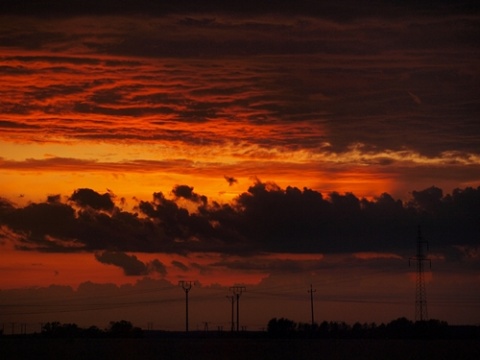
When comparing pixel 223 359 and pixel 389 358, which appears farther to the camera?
pixel 389 358

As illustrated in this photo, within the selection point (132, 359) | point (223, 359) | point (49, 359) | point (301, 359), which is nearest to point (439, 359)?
point (301, 359)

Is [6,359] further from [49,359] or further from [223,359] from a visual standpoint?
[223,359]

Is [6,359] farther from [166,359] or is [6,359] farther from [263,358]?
[263,358]

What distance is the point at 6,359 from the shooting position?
180 m

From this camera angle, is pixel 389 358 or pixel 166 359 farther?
pixel 389 358

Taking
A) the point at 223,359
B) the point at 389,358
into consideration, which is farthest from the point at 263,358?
the point at 389,358

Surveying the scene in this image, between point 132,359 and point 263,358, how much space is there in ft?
79.4

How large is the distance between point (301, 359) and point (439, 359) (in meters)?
26.1

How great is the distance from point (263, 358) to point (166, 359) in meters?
19.0

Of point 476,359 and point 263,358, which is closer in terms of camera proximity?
point 476,359

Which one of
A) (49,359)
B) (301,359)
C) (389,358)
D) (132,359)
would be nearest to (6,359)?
(49,359)

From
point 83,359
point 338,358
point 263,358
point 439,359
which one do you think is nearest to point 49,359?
point 83,359

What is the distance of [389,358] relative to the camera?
613ft

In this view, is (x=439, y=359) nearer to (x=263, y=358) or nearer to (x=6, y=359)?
(x=263, y=358)
